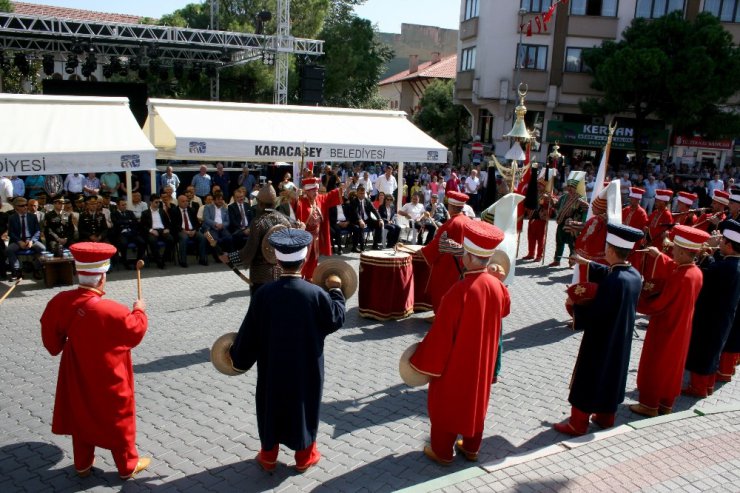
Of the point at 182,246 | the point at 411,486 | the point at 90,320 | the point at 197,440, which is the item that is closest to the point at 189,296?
the point at 182,246

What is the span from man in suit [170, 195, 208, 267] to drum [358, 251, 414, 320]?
438 centimetres

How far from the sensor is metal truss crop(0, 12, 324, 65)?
19.7m

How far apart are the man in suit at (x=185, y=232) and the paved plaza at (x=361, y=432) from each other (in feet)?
12.3

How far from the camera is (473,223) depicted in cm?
484

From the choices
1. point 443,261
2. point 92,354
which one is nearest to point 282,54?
point 443,261

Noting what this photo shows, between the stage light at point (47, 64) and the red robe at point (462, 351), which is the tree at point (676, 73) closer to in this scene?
the stage light at point (47, 64)

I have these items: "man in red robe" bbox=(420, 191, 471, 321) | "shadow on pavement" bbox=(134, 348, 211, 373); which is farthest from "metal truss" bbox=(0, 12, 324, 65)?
"shadow on pavement" bbox=(134, 348, 211, 373)

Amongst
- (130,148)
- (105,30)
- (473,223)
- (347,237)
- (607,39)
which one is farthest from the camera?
(607,39)

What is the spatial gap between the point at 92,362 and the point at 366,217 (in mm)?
10239

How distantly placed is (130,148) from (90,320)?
7.45 metres

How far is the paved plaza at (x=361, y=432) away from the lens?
481 cm

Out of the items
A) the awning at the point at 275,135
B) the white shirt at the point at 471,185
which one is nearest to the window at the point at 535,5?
the white shirt at the point at 471,185

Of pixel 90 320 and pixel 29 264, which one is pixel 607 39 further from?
pixel 90 320

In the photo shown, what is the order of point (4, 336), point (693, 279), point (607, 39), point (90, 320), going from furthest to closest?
point (607, 39), point (4, 336), point (693, 279), point (90, 320)
